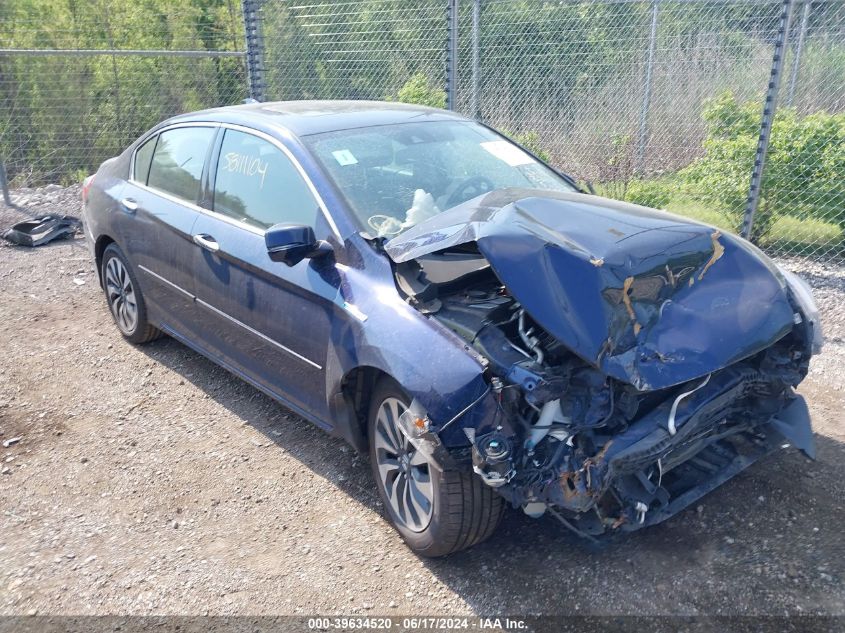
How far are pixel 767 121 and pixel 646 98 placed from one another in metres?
1.60

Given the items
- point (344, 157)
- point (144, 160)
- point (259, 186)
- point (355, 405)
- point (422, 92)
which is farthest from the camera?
point (422, 92)

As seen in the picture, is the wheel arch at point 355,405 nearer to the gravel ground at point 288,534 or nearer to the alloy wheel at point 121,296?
the gravel ground at point 288,534

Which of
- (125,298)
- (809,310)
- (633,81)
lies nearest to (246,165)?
(125,298)

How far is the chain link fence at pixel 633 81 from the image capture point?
6762mm

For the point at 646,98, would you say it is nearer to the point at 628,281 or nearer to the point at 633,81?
the point at 633,81

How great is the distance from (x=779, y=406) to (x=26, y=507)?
376cm

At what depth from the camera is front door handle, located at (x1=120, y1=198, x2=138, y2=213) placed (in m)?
5.26

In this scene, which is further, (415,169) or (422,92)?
(422,92)

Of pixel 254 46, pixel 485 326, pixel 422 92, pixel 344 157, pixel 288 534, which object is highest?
pixel 254 46

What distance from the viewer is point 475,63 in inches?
314

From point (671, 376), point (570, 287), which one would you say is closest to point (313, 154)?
point (570, 287)

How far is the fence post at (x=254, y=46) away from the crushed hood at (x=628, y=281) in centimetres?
690

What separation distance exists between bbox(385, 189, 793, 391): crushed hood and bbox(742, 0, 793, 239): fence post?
11.1ft

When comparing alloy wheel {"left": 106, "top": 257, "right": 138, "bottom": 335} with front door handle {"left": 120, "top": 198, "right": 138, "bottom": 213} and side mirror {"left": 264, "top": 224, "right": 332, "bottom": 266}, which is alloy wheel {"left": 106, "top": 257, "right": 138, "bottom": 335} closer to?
front door handle {"left": 120, "top": 198, "right": 138, "bottom": 213}
